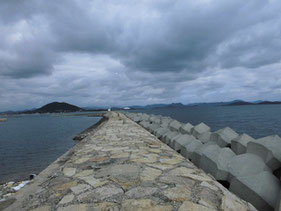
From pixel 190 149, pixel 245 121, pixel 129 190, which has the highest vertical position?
pixel 129 190

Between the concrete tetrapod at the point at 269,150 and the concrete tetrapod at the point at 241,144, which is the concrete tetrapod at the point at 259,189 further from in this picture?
the concrete tetrapod at the point at 241,144

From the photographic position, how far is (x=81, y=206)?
1.75 m

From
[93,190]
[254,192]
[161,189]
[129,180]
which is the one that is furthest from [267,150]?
[93,190]

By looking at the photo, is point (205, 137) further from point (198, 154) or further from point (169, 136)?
point (198, 154)

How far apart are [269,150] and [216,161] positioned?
112 centimetres

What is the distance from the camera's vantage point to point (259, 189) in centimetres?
241

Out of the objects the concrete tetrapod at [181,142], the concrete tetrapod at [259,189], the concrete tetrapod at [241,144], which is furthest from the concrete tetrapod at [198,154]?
the concrete tetrapod at [241,144]

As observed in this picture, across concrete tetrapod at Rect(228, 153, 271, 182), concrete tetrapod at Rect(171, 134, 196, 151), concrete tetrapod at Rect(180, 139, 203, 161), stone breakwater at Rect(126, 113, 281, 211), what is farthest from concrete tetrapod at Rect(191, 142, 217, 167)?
concrete tetrapod at Rect(171, 134, 196, 151)

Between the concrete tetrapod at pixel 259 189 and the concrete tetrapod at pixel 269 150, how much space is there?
0.82 m

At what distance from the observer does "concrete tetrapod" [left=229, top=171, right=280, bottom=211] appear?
7.69 ft

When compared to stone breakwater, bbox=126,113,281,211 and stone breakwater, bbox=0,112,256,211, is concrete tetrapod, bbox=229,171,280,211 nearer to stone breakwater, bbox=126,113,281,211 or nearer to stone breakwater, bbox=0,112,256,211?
stone breakwater, bbox=126,113,281,211

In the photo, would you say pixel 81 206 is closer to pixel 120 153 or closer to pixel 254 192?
pixel 120 153

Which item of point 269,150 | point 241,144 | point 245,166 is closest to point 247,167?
point 245,166

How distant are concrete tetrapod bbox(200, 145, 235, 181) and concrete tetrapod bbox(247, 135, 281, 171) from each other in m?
0.60
